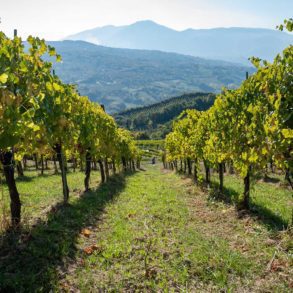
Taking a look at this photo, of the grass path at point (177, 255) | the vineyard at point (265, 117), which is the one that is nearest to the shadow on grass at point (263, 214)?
the grass path at point (177, 255)

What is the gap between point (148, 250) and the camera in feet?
35.9

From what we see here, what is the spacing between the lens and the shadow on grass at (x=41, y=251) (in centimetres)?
848

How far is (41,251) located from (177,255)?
4.47m

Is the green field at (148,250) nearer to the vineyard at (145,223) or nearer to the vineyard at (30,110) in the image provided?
the vineyard at (145,223)

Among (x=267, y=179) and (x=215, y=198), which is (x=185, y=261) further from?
(x=267, y=179)

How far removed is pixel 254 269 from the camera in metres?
9.91

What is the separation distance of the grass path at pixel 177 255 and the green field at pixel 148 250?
3 cm

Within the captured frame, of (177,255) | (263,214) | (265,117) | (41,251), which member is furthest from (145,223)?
(265,117)

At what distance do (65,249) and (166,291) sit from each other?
12.8 ft

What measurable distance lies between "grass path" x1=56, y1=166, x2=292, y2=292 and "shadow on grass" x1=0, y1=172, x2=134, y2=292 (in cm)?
28

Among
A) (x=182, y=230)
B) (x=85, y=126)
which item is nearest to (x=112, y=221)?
(x=182, y=230)

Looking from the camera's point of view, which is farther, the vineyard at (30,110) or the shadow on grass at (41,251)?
the shadow on grass at (41,251)

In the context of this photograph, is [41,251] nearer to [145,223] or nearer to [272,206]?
[145,223]

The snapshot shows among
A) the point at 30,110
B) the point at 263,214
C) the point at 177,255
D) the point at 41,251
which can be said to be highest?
the point at 30,110
